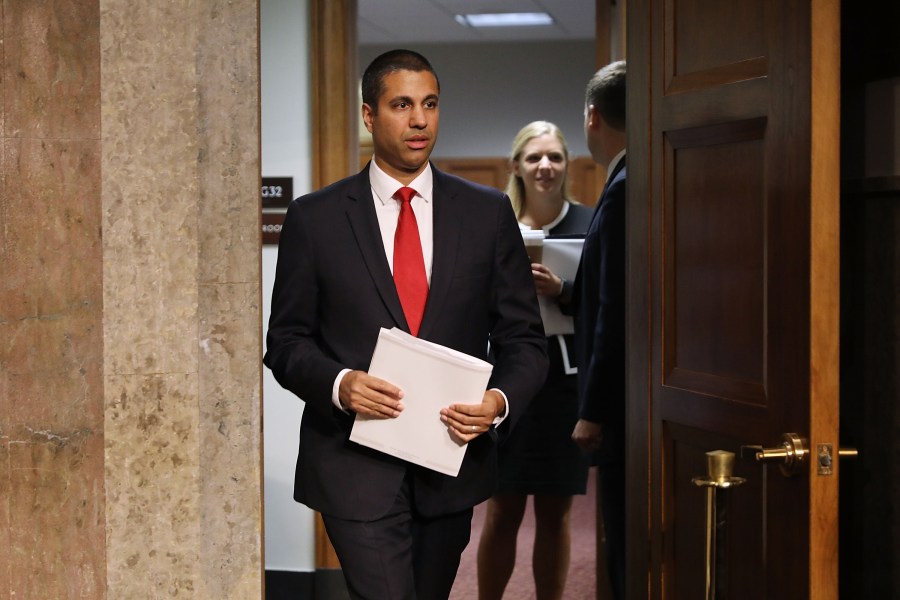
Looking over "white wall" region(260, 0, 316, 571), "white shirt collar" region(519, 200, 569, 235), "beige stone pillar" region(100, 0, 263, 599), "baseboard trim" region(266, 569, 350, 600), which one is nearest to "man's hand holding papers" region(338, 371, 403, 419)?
"beige stone pillar" region(100, 0, 263, 599)

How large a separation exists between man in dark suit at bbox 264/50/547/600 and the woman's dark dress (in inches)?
45.2

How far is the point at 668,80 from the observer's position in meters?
2.38

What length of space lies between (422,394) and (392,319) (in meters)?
0.18

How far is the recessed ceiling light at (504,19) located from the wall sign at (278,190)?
16.1 feet

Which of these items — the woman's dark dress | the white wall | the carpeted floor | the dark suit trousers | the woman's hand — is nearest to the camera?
A: the dark suit trousers

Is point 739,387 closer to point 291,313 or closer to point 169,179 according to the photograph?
point 291,313

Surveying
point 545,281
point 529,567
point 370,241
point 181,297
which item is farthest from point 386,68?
point 529,567

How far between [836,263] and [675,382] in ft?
2.04

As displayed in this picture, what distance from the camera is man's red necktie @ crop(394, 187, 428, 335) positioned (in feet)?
7.25

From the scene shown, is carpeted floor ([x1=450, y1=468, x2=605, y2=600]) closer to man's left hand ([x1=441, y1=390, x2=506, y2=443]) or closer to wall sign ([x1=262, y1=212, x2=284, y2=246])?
wall sign ([x1=262, y1=212, x2=284, y2=246])

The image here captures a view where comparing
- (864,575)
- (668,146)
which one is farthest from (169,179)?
(864,575)

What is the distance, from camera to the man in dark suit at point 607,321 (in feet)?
9.09

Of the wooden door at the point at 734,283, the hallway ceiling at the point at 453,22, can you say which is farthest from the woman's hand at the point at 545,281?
the hallway ceiling at the point at 453,22

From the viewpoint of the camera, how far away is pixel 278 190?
12.8ft
